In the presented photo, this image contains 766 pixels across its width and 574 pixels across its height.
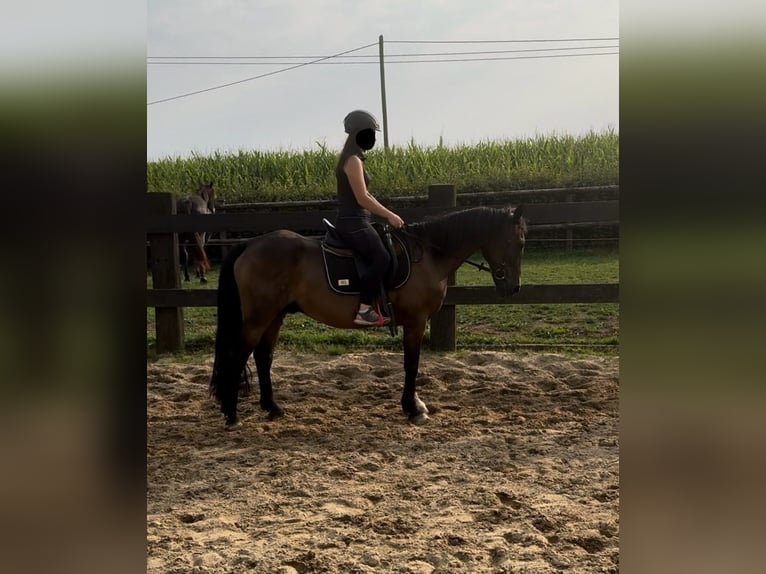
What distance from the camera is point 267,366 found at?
405cm

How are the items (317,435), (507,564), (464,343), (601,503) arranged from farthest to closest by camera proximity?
(464,343) → (317,435) → (601,503) → (507,564)

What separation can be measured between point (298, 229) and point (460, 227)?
6.58 feet

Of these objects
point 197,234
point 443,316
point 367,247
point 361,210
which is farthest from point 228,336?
point 197,234

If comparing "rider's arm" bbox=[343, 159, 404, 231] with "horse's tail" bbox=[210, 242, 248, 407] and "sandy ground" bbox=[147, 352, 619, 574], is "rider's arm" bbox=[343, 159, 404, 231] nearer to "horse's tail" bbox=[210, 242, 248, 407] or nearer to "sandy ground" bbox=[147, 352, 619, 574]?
"horse's tail" bbox=[210, 242, 248, 407]

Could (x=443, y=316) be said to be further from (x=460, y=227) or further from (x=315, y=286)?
(x=315, y=286)

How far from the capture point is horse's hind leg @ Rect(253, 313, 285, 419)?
398 cm

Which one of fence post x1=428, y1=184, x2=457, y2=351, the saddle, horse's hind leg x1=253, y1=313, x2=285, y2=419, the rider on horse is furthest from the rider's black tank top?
fence post x1=428, y1=184, x2=457, y2=351
